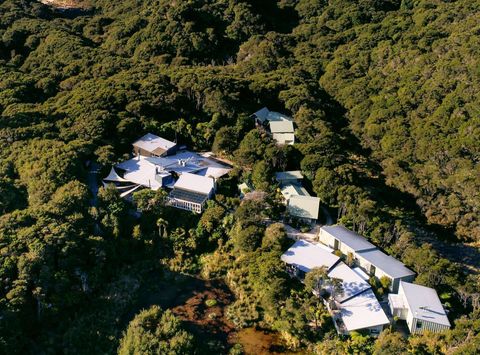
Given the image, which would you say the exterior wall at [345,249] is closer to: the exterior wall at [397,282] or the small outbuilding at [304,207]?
the exterior wall at [397,282]

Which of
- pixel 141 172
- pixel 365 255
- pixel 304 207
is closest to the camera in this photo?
pixel 365 255

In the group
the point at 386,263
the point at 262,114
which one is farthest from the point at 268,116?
the point at 386,263

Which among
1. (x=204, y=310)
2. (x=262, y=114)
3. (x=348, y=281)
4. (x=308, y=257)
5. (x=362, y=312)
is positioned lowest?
(x=204, y=310)

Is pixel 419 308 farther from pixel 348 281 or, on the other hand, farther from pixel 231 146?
pixel 231 146

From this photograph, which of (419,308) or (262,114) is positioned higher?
(262,114)

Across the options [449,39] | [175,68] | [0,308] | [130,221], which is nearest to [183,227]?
[130,221]

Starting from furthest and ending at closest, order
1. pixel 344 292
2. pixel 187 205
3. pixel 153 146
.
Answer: pixel 153 146
pixel 187 205
pixel 344 292

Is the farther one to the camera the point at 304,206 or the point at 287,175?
the point at 287,175
